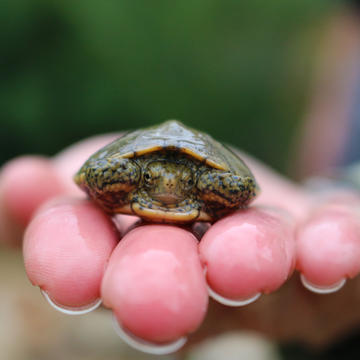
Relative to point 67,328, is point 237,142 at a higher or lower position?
higher

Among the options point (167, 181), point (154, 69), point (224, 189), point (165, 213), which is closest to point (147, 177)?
point (167, 181)

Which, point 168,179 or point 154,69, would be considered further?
point 154,69

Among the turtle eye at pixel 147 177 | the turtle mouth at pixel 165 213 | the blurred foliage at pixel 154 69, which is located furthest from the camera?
the blurred foliage at pixel 154 69

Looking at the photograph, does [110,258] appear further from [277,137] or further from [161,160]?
[277,137]

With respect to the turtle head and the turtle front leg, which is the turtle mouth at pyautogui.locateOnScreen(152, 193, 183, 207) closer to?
the turtle head

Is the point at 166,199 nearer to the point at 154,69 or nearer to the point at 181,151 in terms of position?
the point at 181,151

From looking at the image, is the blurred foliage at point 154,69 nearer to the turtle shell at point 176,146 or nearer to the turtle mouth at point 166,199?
the turtle shell at point 176,146

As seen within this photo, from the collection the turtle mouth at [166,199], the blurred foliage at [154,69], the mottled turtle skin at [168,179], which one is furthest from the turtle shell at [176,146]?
the blurred foliage at [154,69]

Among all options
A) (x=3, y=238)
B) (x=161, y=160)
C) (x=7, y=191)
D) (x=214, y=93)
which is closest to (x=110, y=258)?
(x=161, y=160)

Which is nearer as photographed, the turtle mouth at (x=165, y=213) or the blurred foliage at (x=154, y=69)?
the turtle mouth at (x=165, y=213)
